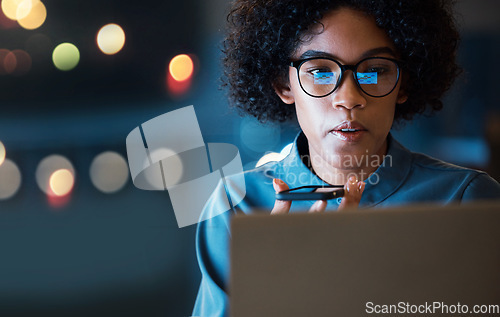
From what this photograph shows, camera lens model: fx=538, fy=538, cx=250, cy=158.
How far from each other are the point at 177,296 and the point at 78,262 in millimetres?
397

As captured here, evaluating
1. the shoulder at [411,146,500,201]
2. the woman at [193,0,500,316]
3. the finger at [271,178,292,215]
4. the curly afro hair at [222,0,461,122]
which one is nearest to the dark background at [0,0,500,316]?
the curly afro hair at [222,0,461,122]

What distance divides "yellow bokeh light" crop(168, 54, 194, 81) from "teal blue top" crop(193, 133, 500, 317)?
0.69 metres

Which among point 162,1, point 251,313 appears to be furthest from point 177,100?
point 251,313

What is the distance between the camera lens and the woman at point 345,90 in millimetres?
1163

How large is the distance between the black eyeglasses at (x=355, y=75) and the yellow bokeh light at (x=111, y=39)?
94 cm

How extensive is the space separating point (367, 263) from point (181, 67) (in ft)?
4.66

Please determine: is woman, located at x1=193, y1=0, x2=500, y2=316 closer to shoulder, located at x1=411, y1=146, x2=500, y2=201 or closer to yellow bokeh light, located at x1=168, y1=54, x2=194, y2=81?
shoulder, located at x1=411, y1=146, x2=500, y2=201

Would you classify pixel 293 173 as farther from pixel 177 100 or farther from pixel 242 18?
pixel 177 100

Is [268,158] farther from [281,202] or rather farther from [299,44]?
[281,202]

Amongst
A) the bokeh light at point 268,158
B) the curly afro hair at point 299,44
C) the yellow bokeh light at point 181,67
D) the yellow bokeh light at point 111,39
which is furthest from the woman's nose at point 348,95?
the yellow bokeh light at point 111,39

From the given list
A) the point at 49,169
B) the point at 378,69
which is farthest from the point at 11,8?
the point at 378,69

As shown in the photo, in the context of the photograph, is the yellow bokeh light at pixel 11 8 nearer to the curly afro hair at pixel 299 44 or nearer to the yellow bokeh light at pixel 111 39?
the yellow bokeh light at pixel 111 39

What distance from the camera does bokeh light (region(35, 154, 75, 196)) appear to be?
1993 millimetres

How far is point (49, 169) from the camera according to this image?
2010 mm
